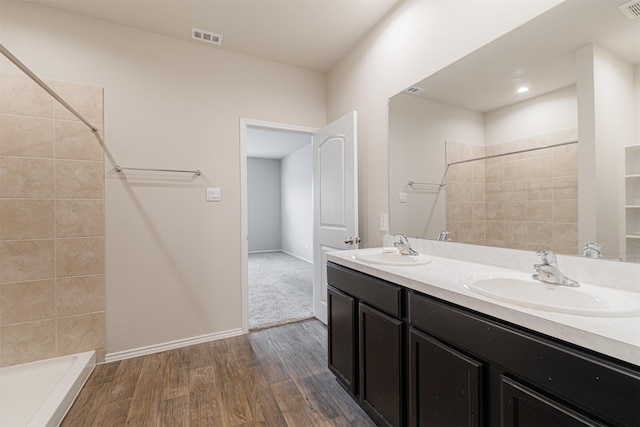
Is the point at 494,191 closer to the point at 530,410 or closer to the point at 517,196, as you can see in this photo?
the point at 517,196

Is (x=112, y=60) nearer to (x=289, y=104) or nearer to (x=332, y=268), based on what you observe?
(x=289, y=104)

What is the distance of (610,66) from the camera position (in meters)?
1.07

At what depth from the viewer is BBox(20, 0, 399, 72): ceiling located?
201cm

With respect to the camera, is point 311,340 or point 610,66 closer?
point 610,66

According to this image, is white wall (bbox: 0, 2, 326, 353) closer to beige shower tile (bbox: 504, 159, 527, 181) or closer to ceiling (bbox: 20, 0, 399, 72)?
ceiling (bbox: 20, 0, 399, 72)

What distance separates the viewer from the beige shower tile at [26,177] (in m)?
1.87

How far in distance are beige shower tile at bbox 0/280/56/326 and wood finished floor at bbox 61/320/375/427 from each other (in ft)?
1.93

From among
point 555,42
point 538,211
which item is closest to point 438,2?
point 555,42

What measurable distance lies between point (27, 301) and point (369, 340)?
2.40 metres

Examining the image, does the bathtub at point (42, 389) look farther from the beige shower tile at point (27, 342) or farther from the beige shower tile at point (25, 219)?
the beige shower tile at point (25, 219)

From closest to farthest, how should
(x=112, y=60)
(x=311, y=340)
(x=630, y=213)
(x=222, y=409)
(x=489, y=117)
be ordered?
(x=630, y=213), (x=489, y=117), (x=222, y=409), (x=112, y=60), (x=311, y=340)

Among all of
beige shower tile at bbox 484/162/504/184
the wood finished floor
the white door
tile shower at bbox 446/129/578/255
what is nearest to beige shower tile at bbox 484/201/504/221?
tile shower at bbox 446/129/578/255

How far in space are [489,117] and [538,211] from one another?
0.56m

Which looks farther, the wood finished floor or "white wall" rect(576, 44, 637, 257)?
the wood finished floor
